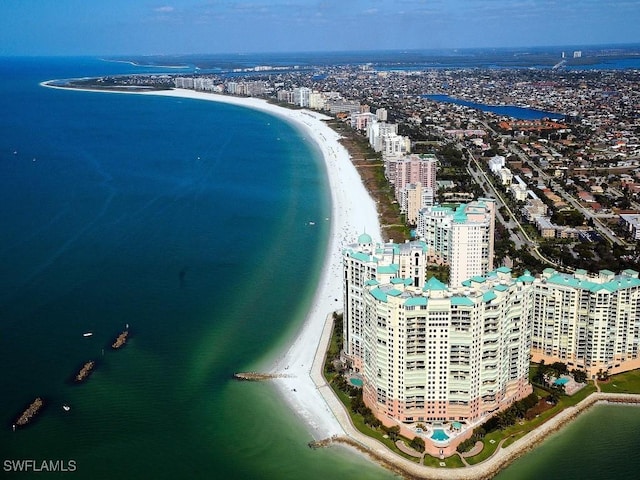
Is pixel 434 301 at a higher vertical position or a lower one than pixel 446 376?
higher

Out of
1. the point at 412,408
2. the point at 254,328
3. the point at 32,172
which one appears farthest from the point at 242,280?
the point at 32,172

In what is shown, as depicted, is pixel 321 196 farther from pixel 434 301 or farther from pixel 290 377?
pixel 434 301

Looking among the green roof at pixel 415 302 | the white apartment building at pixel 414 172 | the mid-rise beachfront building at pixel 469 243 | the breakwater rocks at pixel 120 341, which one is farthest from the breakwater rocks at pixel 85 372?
the white apartment building at pixel 414 172

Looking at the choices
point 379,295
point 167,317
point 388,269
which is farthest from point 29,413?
point 388,269

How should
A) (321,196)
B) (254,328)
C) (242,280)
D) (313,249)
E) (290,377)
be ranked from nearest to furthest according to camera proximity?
(290,377) → (254,328) → (242,280) → (313,249) → (321,196)

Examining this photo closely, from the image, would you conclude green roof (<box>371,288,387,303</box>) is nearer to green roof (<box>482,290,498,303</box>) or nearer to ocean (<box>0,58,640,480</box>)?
green roof (<box>482,290,498,303</box>)

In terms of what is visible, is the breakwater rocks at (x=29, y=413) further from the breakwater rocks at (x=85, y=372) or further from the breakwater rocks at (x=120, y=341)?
the breakwater rocks at (x=120, y=341)
